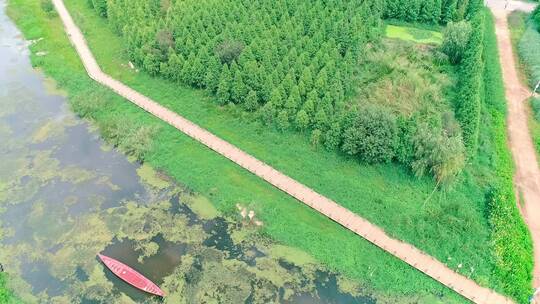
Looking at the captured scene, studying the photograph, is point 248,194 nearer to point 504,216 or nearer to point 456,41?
point 504,216

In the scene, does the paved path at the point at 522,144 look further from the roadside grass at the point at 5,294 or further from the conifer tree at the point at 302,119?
the roadside grass at the point at 5,294

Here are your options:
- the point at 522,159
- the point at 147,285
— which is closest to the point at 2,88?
the point at 147,285

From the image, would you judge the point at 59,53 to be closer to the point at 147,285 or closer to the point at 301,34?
the point at 301,34

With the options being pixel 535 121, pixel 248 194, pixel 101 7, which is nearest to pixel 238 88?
pixel 248 194

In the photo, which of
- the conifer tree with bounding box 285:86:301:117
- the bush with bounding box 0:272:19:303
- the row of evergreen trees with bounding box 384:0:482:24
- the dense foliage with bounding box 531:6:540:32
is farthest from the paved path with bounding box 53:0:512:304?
the dense foliage with bounding box 531:6:540:32

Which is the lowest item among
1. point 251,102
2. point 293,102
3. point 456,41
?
point 251,102
